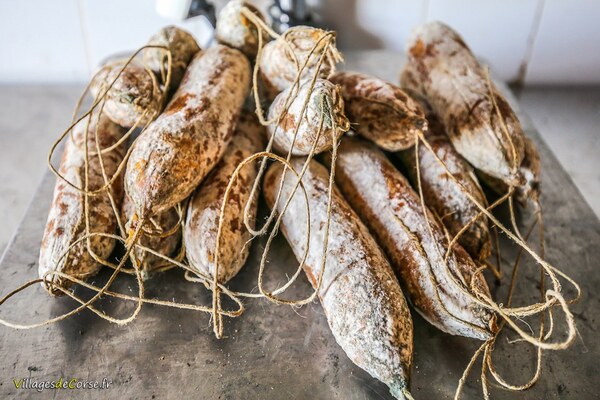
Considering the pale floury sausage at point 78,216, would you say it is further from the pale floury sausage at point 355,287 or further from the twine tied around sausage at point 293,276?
the pale floury sausage at point 355,287

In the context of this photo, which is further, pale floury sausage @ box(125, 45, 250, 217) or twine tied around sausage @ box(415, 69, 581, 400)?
pale floury sausage @ box(125, 45, 250, 217)

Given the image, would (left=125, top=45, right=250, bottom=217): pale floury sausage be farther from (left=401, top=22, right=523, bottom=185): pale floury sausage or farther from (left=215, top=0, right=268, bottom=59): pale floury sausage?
(left=401, top=22, right=523, bottom=185): pale floury sausage

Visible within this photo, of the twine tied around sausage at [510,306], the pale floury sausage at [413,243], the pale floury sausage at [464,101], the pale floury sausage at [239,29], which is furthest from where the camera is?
the pale floury sausage at [239,29]

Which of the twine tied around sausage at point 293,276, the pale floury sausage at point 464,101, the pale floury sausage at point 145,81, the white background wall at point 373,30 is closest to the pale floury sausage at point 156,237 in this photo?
the twine tied around sausage at point 293,276

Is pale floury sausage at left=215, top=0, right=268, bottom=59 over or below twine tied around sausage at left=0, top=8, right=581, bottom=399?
over

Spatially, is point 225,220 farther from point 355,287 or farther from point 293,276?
point 355,287

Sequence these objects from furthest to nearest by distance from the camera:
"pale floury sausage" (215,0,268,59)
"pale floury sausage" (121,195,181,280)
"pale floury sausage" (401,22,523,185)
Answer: "pale floury sausage" (215,0,268,59) < "pale floury sausage" (401,22,523,185) < "pale floury sausage" (121,195,181,280)

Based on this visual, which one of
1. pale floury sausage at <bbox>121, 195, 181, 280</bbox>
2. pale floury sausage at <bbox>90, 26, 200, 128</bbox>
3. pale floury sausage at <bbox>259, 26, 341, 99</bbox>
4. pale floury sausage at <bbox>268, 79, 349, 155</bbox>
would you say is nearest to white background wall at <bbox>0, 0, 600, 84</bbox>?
pale floury sausage at <bbox>90, 26, 200, 128</bbox>

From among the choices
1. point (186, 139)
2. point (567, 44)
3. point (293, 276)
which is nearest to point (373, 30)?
point (567, 44)

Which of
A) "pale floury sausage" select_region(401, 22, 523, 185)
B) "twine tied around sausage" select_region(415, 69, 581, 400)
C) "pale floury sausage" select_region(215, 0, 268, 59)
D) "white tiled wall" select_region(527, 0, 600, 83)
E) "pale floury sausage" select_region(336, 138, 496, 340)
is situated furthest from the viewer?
"white tiled wall" select_region(527, 0, 600, 83)

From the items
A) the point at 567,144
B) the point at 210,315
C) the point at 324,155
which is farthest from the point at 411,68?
the point at 210,315
